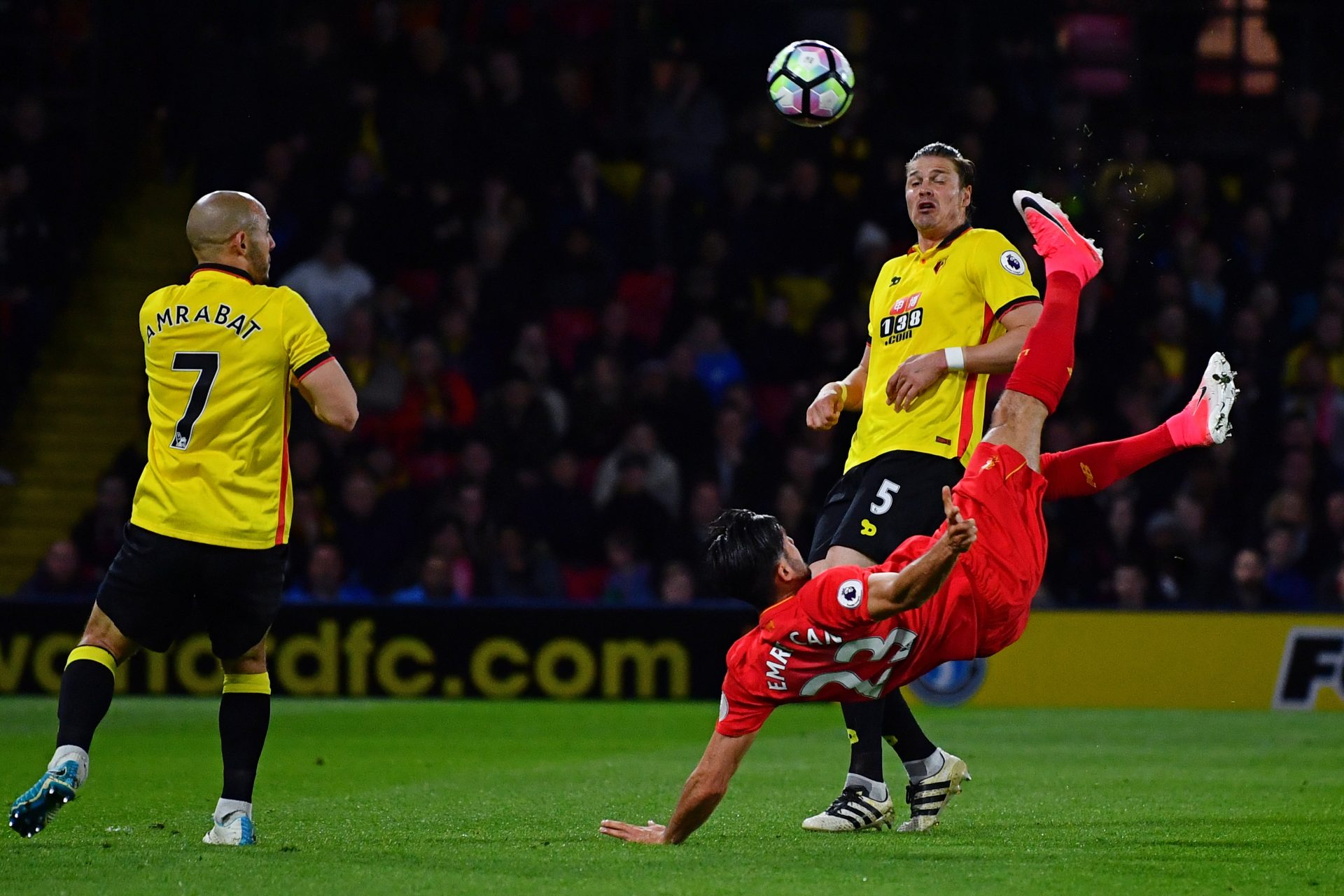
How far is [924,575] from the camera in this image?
5.14 meters

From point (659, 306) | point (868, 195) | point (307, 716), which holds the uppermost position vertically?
point (868, 195)

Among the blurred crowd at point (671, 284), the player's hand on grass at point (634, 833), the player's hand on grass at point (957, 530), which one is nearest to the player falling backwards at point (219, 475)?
the player's hand on grass at point (634, 833)

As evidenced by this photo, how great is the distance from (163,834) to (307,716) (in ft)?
17.4

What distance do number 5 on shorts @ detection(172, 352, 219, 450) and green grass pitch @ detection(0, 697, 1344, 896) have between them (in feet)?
4.07

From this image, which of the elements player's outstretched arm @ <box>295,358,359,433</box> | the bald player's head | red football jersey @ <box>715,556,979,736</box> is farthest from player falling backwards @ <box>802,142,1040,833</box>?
Answer: the bald player's head

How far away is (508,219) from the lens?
49.5 ft

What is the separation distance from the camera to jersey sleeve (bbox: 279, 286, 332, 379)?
18.7ft

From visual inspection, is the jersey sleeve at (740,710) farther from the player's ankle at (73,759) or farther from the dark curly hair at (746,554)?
the player's ankle at (73,759)

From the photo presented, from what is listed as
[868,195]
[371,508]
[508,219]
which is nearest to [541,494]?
[371,508]

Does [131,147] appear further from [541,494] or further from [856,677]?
[856,677]

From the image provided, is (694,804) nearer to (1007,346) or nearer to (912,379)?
(912,379)

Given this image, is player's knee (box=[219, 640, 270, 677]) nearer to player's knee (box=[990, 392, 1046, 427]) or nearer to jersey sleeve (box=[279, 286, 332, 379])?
jersey sleeve (box=[279, 286, 332, 379])

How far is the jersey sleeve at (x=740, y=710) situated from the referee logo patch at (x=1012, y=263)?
175cm

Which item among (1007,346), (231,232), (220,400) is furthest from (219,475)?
(1007,346)
